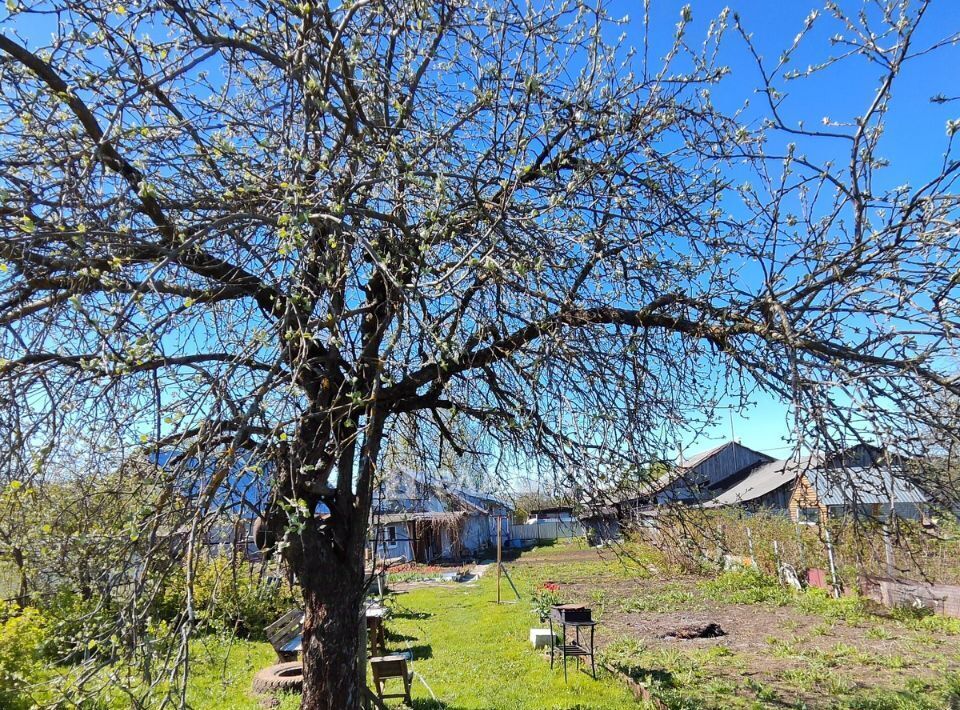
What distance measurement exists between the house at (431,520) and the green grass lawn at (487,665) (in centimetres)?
156

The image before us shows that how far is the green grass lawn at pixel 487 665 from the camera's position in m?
7.58

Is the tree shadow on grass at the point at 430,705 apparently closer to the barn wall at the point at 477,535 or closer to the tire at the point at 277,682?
the tire at the point at 277,682

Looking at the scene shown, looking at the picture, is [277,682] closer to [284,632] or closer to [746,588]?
[284,632]

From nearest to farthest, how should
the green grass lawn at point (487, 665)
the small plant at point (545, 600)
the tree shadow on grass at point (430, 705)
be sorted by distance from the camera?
1. the tree shadow on grass at point (430, 705)
2. the green grass lawn at point (487, 665)
3. the small plant at point (545, 600)

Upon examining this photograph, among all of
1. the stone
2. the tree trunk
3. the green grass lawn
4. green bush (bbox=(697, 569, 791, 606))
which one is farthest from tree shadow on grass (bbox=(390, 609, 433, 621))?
the tree trunk

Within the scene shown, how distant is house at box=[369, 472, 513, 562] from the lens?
19.2 ft

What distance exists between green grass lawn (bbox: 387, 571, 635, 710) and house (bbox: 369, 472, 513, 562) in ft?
5.13

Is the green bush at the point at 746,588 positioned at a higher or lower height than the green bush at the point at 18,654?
lower

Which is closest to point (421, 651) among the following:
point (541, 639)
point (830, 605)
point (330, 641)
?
point (541, 639)

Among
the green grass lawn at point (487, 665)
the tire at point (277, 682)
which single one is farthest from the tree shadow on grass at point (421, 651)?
the tire at point (277, 682)

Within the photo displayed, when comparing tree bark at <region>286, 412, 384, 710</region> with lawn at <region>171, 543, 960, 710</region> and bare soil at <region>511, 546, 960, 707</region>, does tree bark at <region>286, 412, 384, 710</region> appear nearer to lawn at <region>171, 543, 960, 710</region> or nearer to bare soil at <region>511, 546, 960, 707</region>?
lawn at <region>171, 543, 960, 710</region>

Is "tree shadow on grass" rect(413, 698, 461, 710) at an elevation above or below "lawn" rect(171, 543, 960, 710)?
above

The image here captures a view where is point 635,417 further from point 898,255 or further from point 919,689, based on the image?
point 919,689

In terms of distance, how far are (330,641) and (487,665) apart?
19.4 ft
